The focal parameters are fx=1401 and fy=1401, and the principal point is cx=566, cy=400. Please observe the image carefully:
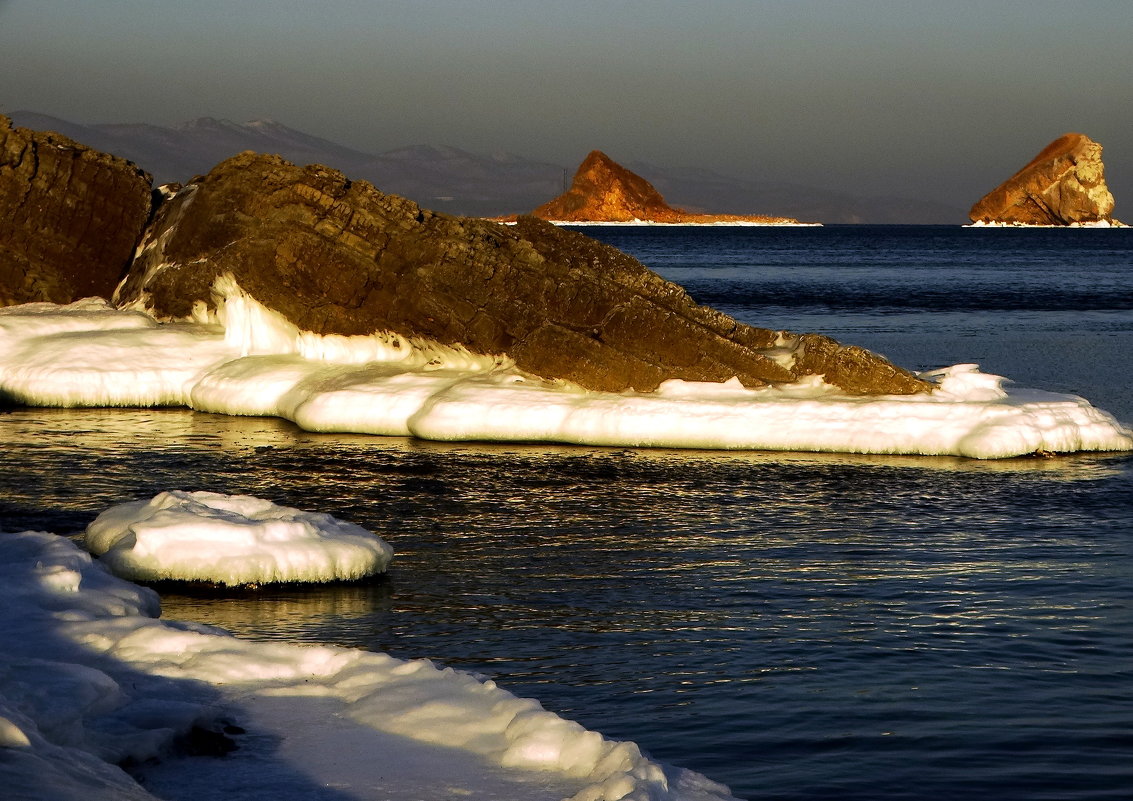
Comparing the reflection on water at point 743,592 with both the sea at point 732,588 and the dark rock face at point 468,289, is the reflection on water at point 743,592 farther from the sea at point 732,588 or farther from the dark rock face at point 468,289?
the dark rock face at point 468,289

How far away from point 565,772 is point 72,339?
100 ft

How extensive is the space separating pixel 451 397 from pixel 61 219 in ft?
60.0

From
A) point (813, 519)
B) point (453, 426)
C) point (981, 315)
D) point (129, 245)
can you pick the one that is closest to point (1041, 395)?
point (813, 519)

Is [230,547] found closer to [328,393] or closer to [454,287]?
[328,393]

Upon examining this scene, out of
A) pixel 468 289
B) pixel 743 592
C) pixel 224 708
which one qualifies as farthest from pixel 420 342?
pixel 224 708

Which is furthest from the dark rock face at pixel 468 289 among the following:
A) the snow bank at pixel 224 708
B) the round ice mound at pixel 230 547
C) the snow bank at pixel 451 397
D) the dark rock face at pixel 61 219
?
the snow bank at pixel 224 708

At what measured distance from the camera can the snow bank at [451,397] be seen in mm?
31406

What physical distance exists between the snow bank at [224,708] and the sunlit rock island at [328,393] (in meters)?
0.04

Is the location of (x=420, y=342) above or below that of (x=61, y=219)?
below

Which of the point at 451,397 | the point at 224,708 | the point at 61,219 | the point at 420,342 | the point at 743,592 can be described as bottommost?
the point at 224,708

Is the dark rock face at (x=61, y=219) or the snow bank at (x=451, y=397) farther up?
the dark rock face at (x=61, y=219)

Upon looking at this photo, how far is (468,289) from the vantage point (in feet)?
120

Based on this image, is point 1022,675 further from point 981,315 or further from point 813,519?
point 981,315

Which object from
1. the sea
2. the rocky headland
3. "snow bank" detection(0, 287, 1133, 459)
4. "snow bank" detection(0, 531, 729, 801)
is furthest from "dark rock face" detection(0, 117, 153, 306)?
"snow bank" detection(0, 531, 729, 801)
